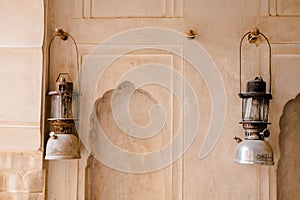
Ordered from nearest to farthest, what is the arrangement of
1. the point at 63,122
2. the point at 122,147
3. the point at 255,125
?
the point at 255,125 → the point at 63,122 → the point at 122,147

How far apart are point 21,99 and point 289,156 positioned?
1.48 metres

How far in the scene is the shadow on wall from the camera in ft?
8.61

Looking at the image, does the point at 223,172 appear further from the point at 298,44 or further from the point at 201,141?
the point at 298,44

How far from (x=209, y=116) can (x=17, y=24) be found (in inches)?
45.6

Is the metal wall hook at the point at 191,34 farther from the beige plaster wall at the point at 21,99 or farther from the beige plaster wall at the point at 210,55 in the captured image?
the beige plaster wall at the point at 21,99

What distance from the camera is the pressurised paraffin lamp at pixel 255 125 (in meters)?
2.38

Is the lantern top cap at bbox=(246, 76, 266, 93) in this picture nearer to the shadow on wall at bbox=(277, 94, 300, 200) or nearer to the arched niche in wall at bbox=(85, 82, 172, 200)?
the shadow on wall at bbox=(277, 94, 300, 200)

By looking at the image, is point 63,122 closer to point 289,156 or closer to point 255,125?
point 255,125

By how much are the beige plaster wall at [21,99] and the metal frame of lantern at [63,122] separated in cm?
9

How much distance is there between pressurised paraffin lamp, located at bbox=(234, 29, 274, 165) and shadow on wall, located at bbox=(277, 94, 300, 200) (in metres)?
0.20

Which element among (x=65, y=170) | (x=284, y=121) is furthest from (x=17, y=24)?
(x=284, y=121)

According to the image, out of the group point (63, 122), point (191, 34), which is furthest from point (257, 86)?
point (63, 122)

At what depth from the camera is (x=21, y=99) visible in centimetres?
265

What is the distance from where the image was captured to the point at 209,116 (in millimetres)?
2629
